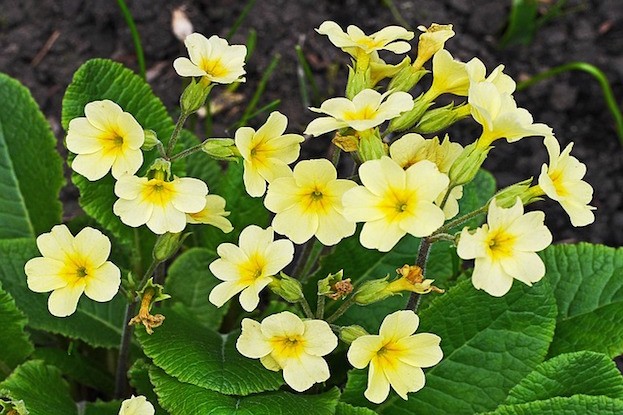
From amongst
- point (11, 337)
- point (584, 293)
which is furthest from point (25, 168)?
point (584, 293)

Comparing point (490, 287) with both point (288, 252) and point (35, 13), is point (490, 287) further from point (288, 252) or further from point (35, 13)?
point (35, 13)

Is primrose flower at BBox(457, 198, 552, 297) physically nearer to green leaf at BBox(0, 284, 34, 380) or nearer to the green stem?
green leaf at BBox(0, 284, 34, 380)

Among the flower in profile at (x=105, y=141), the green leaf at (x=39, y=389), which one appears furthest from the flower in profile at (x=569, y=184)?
the green leaf at (x=39, y=389)

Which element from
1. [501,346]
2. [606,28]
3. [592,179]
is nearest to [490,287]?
[501,346]

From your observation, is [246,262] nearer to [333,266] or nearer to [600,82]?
[333,266]

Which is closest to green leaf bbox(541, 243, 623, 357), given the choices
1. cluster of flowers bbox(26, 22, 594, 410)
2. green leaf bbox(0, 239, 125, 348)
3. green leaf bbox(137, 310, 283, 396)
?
cluster of flowers bbox(26, 22, 594, 410)

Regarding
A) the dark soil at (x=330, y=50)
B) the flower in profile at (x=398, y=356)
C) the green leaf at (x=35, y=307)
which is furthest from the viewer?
the dark soil at (x=330, y=50)

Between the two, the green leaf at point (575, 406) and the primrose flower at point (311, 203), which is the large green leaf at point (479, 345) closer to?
the green leaf at point (575, 406)

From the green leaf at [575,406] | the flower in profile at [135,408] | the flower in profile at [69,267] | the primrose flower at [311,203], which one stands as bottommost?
the green leaf at [575,406]
